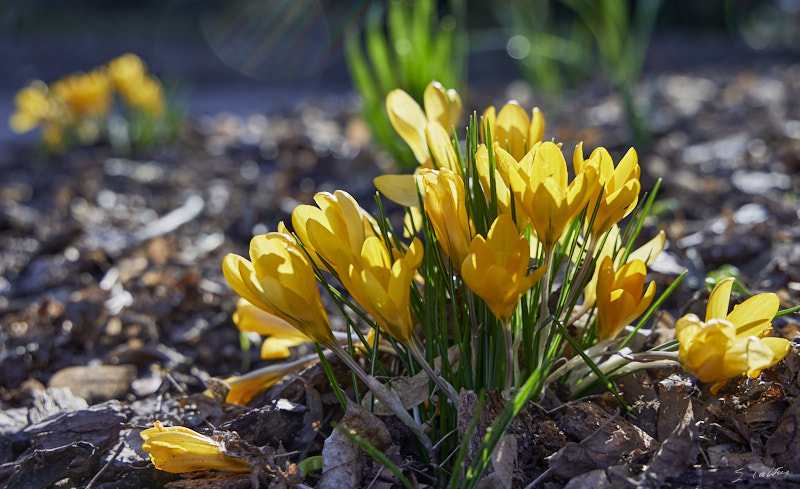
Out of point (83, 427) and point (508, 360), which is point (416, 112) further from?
point (83, 427)

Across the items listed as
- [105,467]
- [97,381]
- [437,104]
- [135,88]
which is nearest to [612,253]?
[437,104]

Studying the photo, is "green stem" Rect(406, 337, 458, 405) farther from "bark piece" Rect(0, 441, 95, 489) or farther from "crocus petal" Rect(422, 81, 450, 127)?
"bark piece" Rect(0, 441, 95, 489)

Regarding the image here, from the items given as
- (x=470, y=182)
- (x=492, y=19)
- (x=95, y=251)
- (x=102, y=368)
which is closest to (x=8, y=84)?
(x=492, y=19)

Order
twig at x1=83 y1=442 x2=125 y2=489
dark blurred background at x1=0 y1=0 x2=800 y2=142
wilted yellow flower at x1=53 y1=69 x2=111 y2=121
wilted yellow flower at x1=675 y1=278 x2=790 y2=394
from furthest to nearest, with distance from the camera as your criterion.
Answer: dark blurred background at x1=0 y1=0 x2=800 y2=142 → wilted yellow flower at x1=53 y1=69 x2=111 y2=121 → twig at x1=83 y1=442 x2=125 y2=489 → wilted yellow flower at x1=675 y1=278 x2=790 y2=394

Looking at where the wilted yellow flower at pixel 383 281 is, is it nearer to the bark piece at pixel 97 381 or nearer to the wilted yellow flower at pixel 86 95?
the bark piece at pixel 97 381

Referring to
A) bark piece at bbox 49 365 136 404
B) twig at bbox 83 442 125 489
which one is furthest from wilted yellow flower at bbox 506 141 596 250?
bark piece at bbox 49 365 136 404

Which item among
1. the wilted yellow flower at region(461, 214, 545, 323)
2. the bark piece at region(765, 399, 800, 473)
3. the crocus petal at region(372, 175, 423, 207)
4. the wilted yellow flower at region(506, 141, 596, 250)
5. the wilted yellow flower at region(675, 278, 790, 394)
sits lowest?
the bark piece at region(765, 399, 800, 473)

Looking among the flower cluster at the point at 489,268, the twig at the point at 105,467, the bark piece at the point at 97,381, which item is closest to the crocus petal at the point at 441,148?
the flower cluster at the point at 489,268

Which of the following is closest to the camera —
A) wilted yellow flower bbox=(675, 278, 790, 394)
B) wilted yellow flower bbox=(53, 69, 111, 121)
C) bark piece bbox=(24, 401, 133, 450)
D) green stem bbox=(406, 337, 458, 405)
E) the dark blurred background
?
wilted yellow flower bbox=(675, 278, 790, 394)
